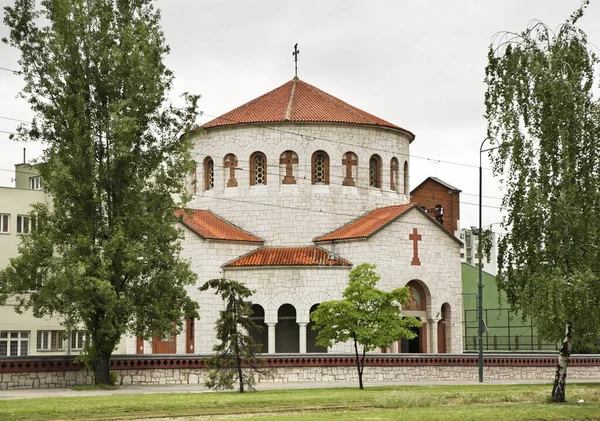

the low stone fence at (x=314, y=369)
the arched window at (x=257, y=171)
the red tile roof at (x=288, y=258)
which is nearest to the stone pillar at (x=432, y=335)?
the red tile roof at (x=288, y=258)

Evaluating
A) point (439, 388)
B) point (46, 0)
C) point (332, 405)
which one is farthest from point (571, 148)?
point (46, 0)

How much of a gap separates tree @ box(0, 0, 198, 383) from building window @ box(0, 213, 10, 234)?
2132cm

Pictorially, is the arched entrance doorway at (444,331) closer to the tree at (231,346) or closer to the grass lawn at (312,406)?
the grass lawn at (312,406)

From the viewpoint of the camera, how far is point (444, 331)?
5975 centimetres

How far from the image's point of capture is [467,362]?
5066 cm

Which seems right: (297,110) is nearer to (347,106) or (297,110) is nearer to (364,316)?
(347,106)

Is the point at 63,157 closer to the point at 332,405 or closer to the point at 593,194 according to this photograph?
the point at 332,405

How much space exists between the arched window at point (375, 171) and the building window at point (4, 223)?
21614 millimetres

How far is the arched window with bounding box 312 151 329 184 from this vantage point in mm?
60750

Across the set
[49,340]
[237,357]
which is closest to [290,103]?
[49,340]

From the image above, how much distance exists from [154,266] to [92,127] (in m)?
5.80

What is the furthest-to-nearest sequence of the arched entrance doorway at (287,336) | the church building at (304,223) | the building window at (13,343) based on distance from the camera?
the building window at (13,343), the arched entrance doorway at (287,336), the church building at (304,223)

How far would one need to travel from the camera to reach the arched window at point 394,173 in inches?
2491

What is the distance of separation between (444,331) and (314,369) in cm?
1561
